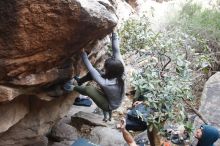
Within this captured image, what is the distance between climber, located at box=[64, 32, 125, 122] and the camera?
475 cm

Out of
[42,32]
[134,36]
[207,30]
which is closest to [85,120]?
[134,36]

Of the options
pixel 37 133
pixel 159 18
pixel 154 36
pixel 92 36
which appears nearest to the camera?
pixel 92 36

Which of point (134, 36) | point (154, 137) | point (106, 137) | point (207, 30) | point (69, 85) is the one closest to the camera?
point (69, 85)

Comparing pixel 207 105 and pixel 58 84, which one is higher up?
pixel 58 84

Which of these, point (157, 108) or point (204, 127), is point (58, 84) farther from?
point (204, 127)

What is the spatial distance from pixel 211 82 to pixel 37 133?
4.48 metres

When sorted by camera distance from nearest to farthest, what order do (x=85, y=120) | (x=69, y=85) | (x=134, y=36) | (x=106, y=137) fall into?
(x=69, y=85) → (x=134, y=36) → (x=106, y=137) → (x=85, y=120)

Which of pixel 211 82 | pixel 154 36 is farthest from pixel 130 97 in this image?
pixel 154 36

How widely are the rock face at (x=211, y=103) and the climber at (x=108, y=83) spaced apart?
108 inches

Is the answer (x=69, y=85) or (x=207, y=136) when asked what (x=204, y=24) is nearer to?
(x=207, y=136)

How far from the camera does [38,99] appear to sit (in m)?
5.34

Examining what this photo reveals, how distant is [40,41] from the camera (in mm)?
3779

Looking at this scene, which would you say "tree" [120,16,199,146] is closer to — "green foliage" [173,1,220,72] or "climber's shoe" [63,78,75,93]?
"climber's shoe" [63,78,75,93]

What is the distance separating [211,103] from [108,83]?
12.7ft
